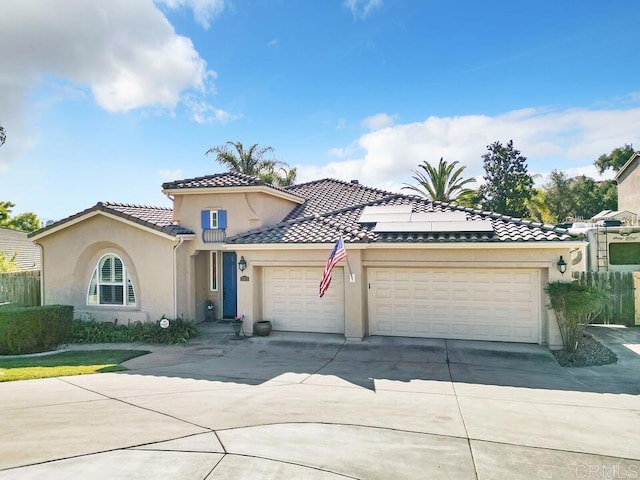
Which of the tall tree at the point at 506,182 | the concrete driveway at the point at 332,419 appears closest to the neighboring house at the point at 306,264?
the concrete driveway at the point at 332,419

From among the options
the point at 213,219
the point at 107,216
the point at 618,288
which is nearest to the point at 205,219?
the point at 213,219

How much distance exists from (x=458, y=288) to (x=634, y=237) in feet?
39.1

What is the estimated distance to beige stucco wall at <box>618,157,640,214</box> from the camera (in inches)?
1257

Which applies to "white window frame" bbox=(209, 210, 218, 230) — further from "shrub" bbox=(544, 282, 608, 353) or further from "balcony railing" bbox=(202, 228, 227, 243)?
"shrub" bbox=(544, 282, 608, 353)

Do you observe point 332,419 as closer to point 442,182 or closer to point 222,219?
point 222,219

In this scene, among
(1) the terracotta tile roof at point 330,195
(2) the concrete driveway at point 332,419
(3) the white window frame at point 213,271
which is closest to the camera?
(2) the concrete driveway at point 332,419

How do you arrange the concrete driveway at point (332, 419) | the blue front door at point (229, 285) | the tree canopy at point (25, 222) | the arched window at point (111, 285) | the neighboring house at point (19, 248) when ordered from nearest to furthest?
1. the concrete driveway at point (332, 419)
2. the arched window at point (111, 285)
3. the blue front door at point (229, 285)
4. the neighboring house at point (19, 248)
5. the tree canopy at point (25, 222)

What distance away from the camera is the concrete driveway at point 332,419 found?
476 cm

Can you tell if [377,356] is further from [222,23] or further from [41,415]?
[222,23]

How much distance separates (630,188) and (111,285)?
131 ft

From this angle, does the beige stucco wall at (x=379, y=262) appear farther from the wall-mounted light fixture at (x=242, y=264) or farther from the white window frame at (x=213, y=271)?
the white window frame at (x=213, y=271)

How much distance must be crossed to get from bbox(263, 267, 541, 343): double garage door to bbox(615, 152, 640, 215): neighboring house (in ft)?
86.1

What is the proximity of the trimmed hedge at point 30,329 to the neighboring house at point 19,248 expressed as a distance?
20079 mm

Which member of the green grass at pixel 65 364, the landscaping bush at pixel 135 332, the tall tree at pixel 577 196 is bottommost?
the green grass at pixel 65 364
